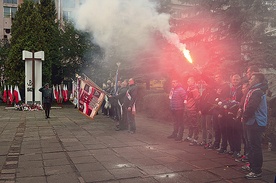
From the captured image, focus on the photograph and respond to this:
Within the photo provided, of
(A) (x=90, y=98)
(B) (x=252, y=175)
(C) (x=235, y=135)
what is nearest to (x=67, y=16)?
(A) (x=90, y=98)

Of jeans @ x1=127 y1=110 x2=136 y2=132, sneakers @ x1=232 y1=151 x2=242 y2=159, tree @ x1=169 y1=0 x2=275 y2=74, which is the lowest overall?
sneakers @ x1=232 y1=151 x2=242 y2=159

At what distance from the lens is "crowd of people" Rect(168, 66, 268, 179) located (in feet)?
17.7

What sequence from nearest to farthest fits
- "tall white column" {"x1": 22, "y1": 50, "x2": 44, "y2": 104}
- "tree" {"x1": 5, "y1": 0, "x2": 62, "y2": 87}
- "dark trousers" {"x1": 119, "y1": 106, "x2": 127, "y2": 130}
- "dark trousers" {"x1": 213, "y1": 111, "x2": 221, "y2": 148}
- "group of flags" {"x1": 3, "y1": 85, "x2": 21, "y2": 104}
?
1. "dark trousers" {"x1": 213, "y1": 111, "x2": 221, "y2": 148}
2. "dark trousers" {"x1": 119, "y1": 106, "x2": 127, "y2": 130}
3. "tall white column" {"x1": 22, "y1": 50, "x2": 44, "y2": 104}
4. "group of flags" {"x1": 3, "y1": 85, "x2": 21, "y2": 104}
5. "tree" {"x1": 5, "y1": 0, "x2": 62, "y2": 87}

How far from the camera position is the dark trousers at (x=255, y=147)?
209 inches

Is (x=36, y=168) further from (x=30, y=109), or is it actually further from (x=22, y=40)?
(x=22, y=40)

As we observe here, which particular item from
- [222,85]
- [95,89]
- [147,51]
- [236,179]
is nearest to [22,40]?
[147,51]

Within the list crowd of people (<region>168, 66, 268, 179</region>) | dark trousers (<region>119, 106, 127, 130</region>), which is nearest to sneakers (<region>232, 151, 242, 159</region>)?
crowd of people (<region>168, 66, 268, 179</region>)

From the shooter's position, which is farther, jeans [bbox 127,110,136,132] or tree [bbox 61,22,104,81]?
tree [bbox 61,22,104,81]

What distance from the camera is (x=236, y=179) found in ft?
16.9

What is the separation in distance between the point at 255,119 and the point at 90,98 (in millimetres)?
7756

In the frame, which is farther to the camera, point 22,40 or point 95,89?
point 22,40

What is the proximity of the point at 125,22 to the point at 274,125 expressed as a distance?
8678mm

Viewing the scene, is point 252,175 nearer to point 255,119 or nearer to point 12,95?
point 255,119

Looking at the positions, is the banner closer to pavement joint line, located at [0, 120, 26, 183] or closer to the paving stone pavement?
the paving stone pavement
